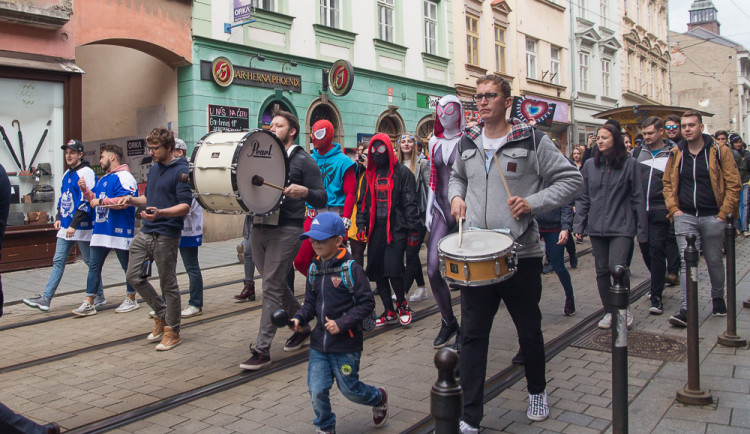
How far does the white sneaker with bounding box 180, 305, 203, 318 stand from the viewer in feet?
23.7

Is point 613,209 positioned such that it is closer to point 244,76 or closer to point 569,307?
point 569,307

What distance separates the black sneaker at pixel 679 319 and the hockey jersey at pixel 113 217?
602cm

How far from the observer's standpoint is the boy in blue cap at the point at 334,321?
12.3 feet

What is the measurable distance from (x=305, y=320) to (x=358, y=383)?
50 cm

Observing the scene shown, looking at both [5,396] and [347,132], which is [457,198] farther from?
[347,132]

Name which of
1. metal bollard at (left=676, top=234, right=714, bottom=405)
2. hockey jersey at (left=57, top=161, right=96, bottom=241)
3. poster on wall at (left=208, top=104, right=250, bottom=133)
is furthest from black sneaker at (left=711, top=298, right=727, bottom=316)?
poster on wall at (left=208, top=104, right=250, bottom=133)

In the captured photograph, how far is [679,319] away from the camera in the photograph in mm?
6293

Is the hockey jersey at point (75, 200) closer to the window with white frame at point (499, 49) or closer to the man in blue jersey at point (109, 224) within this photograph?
the man in blue jersey at point (109, 224)

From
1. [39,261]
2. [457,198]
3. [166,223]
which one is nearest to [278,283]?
[166,223]

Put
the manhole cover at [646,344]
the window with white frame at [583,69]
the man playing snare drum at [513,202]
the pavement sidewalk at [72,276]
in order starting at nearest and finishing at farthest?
the man playing snare drum at [513,202] → the manhole cover at [646,344] → the pavement sidewalk at [72,276] → the window with white frame at [583,69]

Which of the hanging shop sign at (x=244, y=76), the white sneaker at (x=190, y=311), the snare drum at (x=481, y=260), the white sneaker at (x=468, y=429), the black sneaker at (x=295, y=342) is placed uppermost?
the hanging shop sign at (x=244, y=76)

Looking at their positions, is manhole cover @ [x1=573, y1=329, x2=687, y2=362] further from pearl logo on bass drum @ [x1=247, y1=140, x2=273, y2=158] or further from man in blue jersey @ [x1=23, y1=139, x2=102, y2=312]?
man in blue jersey @ [x1=23, y1=139, x2=102, y2=312]

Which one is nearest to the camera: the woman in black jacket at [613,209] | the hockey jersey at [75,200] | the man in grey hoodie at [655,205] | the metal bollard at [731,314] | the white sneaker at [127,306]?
the metal bollard at [731,314]

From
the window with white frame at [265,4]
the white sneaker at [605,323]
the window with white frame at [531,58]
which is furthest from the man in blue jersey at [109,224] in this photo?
the window with white frame at [531,58]
